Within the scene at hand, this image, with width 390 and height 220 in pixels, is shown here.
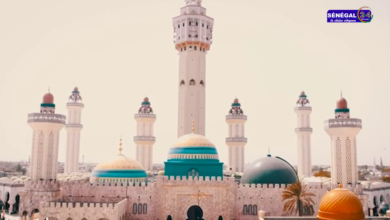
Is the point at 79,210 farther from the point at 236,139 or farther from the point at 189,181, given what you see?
the point at 236,139

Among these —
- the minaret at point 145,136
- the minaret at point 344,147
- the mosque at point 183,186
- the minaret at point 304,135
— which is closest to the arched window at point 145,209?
the mosque at point 183,186

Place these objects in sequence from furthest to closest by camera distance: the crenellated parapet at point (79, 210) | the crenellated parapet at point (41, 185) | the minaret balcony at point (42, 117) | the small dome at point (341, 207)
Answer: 1. the minaret balcony at point (42, 117)
2. the crenellated parapet at point (41, 185)
3. the crenellated parapet at point (79, 210)
4. the small dome at point (341, 207)

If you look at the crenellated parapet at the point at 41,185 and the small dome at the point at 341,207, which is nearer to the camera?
the small dome at the point at 341,207

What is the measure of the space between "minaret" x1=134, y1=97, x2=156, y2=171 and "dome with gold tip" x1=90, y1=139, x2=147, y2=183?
18.0 meters

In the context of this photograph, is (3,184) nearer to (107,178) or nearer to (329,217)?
(107,178)

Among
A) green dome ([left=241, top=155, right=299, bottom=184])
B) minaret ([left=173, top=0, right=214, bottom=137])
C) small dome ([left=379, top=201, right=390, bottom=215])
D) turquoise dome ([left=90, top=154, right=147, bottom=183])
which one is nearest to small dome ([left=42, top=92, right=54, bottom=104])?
turquoise dome ([left=90, top=154, right=147, bottom=183])

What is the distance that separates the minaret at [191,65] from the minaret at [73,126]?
16.6m

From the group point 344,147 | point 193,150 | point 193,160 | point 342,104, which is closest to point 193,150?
point 193,150

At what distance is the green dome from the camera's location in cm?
2806

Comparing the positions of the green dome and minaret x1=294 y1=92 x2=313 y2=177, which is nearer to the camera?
the green dome

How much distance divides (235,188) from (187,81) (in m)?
14.9

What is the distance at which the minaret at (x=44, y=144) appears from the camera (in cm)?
2822

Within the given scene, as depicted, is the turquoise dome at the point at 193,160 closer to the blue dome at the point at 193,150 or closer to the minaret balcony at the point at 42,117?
the blue dome at the point at 193,150

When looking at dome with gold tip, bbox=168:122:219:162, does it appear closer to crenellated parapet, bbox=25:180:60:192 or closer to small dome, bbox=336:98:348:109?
crenellated parapet, bbox=25:180:60:192
